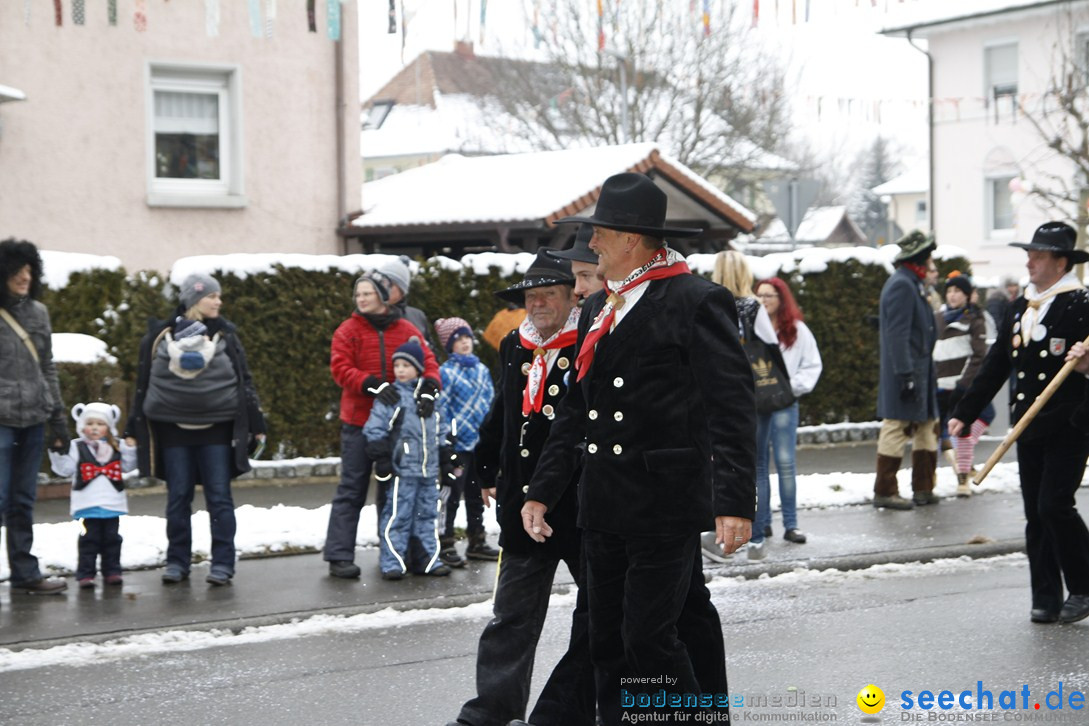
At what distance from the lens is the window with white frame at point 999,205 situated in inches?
1617

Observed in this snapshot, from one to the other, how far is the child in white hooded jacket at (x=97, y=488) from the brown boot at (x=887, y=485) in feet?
19.9

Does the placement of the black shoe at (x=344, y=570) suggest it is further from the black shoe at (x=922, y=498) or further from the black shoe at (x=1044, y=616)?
the black shoe at (x=922, y=498)

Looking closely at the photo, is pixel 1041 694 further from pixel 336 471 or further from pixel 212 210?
pixel 212 210

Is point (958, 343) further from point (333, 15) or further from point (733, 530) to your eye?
point (733, 530)

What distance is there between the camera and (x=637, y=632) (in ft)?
16.3

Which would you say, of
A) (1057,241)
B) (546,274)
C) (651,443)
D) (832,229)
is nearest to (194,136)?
(1057,241)

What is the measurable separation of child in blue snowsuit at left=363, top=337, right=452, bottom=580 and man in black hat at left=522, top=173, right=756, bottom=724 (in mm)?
4191

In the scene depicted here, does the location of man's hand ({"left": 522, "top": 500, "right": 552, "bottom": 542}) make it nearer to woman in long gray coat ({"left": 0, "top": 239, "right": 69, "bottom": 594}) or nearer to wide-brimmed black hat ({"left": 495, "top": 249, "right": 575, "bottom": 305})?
wide-brimmed black hat ({"left": 495, "top": 249, "right": 575, "bottom": 305})

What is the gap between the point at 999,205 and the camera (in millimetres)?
41312

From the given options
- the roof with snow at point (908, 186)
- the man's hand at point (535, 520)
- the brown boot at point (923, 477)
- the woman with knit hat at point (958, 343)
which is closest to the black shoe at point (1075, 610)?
the man's hand at point (535, 520)

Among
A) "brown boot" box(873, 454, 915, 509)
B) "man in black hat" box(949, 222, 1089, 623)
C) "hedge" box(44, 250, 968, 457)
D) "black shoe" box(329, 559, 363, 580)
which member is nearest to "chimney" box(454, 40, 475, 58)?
"hedge" box(44, 250, 968, 457)

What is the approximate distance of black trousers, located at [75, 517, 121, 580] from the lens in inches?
361

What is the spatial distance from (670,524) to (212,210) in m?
14.8

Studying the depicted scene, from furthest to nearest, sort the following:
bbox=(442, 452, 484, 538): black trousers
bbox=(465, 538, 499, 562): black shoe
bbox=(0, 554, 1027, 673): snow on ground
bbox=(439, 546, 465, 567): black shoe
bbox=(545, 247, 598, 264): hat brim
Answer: bbox=(465, 538, 499, 562): black shoe → bbox=(442, 452, 484, 538): black trousers → bbox=(439, 546, 465, 567): black shoe → bbox=(0, 554, 1027, 673): snow on ground → bbox=(545, 247, 598, 264): hat brim
